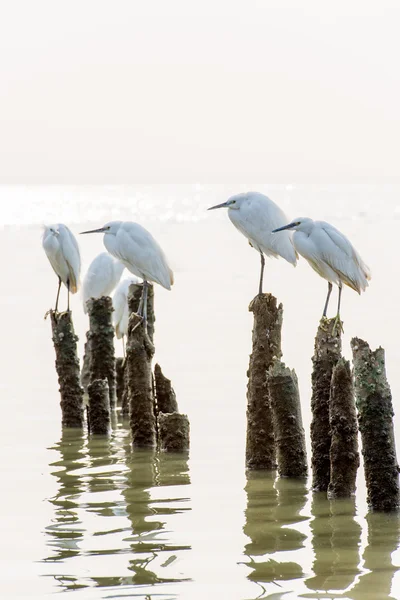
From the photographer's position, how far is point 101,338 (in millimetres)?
12305

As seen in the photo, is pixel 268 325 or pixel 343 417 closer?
pixel 343 417

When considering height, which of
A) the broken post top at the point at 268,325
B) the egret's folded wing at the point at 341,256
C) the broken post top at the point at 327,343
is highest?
the egret's folded wing at the point at 341,256

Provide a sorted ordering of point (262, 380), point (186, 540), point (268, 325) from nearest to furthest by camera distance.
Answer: point (186, 540), point (268, 325), point (262, 380)

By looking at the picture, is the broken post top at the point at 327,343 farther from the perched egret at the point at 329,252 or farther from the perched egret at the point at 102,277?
the perched egret at the point at 102,277

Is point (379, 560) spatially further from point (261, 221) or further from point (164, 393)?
point (261, 221)

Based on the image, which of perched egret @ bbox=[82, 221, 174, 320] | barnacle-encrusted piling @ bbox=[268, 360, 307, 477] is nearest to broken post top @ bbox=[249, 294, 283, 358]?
barnacle-encrusted piling @ bbox=[268, 360, 307, 477]

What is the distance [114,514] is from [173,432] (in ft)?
6.82

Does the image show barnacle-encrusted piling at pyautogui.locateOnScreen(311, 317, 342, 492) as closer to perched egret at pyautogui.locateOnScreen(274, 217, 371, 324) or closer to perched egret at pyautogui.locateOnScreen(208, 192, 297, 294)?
perched egret at pyautogui.locateOnScreen(274, 217, 371, 324)

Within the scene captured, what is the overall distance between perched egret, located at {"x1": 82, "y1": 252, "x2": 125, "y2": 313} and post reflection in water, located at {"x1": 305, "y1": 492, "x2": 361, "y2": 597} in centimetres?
752

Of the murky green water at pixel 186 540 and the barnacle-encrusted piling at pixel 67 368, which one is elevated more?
the barnacle-encrusted piling at pixel 67 368

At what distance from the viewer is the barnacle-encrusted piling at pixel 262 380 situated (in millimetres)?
9062

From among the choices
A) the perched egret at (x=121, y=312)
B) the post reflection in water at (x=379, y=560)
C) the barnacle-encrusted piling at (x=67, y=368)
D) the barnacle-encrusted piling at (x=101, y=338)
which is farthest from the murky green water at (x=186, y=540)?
the perched egret at (x=121, y=312)

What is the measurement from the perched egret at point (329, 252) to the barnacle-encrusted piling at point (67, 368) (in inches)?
109

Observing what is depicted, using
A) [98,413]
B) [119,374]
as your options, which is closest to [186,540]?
[98,413]
